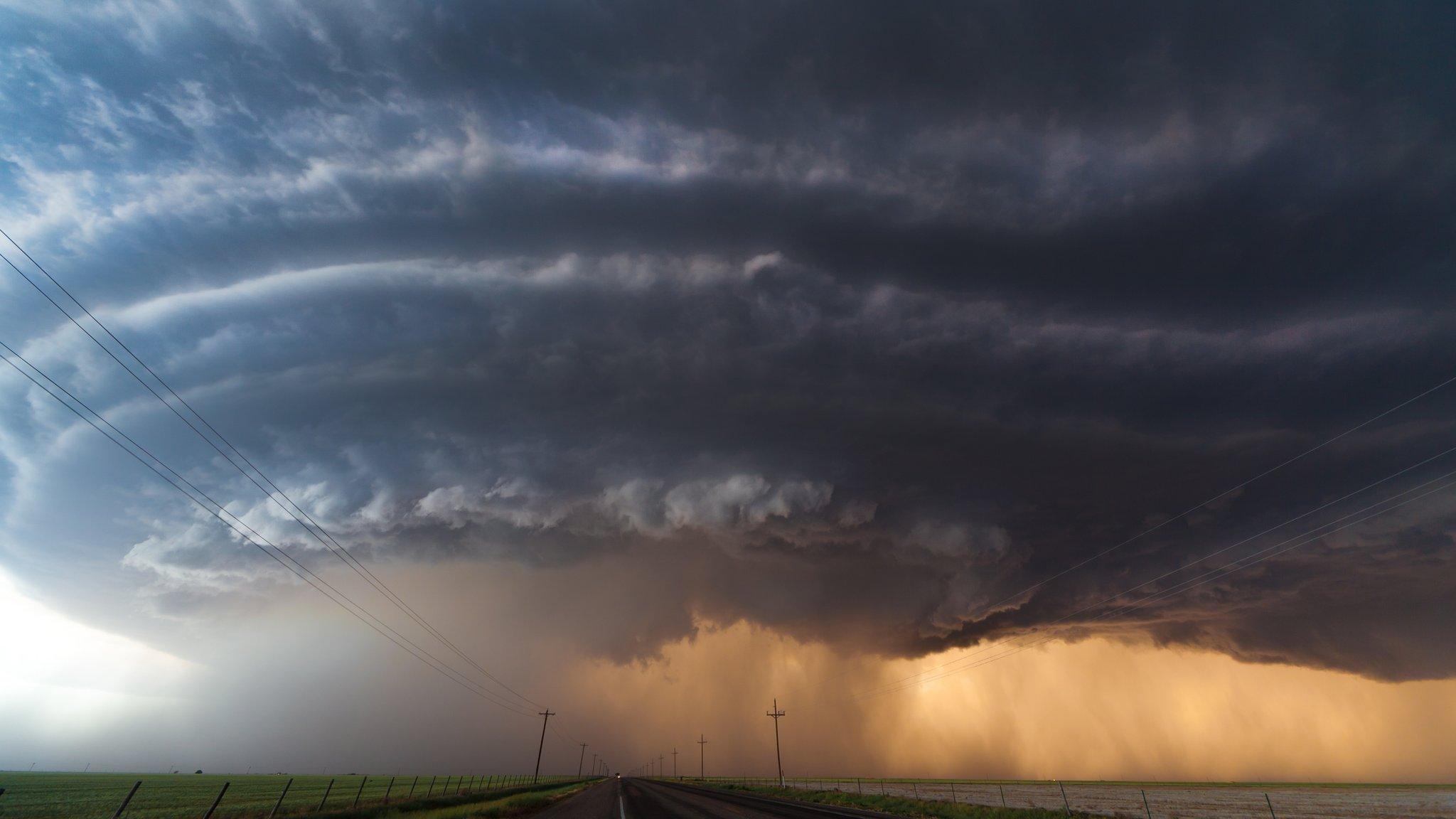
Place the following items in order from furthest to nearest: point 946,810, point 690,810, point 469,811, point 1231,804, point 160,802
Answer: point 1231,804
point 160,802
point 946,810
point 690,810
point 469,811

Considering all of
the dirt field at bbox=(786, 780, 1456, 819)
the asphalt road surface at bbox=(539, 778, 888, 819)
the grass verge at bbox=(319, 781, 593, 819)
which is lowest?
the dirt field at bbox=(786, 780, 1456, 819)

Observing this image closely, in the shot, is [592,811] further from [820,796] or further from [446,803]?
[820,796]

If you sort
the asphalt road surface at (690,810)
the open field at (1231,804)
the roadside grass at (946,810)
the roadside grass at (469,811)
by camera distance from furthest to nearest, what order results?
the open field at (1231,804) < the roadside grass at (946,810) < the asphalt road surface at (690,810) < the roadside grass at (469,811)

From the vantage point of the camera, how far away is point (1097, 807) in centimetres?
6153

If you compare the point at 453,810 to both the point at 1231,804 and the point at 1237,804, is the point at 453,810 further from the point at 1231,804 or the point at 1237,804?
the point at 1237,804

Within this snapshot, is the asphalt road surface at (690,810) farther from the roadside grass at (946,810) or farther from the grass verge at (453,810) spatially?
the roadside grass at (946,810)

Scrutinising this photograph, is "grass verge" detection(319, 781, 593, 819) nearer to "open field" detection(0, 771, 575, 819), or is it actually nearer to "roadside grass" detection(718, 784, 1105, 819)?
"open field" detection(0, 771, 575, 819)

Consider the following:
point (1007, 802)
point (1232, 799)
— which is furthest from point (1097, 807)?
point (1232, 799)

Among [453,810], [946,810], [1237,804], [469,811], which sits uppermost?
[453,810]

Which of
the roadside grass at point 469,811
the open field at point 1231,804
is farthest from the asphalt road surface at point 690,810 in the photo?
the open field at point 1231,804

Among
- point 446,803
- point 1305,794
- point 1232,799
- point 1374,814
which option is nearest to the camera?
point 446,803

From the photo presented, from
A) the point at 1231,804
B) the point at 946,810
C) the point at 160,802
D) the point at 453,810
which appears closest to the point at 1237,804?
the point at 1231,804

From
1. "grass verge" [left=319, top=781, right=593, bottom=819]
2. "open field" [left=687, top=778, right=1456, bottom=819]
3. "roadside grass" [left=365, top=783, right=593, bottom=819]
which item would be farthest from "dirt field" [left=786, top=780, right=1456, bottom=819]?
"grass verge" [left=319, top=781, right=593, bottom=819]

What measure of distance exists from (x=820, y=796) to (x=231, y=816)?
59779mm
